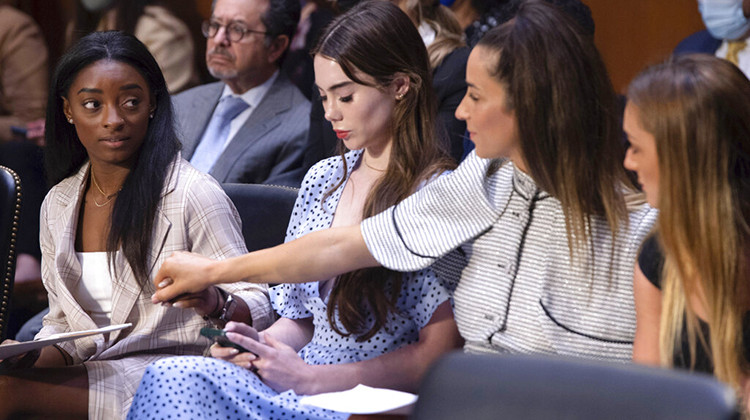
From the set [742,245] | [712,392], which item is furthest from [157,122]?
[712,392]

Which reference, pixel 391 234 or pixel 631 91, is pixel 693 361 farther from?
pixel 391 234

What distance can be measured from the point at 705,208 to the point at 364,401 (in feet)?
2.08

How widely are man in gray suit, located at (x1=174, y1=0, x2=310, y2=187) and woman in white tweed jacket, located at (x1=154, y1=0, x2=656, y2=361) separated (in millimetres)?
1361

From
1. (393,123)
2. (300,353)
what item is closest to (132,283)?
(300,353)

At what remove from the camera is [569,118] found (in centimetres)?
162

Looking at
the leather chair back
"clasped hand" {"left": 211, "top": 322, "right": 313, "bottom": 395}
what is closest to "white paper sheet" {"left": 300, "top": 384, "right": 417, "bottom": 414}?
"clasped hand" {"left": 211, "top": 322, "right": 313, "bottom": 395}

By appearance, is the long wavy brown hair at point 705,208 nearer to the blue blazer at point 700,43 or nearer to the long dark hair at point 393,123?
the long dark hair at point 393,123

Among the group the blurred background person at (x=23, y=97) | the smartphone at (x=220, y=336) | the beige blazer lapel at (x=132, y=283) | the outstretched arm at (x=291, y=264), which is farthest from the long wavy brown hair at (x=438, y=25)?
the blurred background person at (x=23, y=97)

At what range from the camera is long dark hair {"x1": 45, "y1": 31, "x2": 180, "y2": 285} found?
2078 mm

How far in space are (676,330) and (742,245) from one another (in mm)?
159

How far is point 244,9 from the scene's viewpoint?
347cm

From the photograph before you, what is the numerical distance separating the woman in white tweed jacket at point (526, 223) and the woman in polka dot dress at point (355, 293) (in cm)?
13

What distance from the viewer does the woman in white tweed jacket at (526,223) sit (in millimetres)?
1628

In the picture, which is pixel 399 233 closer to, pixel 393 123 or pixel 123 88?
pixel 393 123
